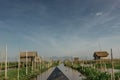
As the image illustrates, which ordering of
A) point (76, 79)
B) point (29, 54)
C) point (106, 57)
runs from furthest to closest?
point (106, 57)
point (29, 54)
point (76, 79)

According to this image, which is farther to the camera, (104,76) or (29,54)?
(29,54)

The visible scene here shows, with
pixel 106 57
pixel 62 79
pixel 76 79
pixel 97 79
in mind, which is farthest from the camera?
pixel 106 57

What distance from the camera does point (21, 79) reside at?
19.2m

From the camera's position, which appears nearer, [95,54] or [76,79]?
[76,79]

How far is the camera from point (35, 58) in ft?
190

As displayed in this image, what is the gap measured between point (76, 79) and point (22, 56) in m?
39.9

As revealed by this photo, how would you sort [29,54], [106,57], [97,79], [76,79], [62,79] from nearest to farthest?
[97,79], [62,79], [76,79], [29,54], [106,57]

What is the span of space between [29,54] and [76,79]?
38.5 meters

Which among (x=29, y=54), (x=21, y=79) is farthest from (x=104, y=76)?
(x=29, y=54)

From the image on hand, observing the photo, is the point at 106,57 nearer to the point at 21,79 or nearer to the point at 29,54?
the point at 29,54

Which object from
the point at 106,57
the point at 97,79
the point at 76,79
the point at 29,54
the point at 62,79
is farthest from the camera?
the point at 106,57

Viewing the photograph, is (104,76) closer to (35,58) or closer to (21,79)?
(21,79)

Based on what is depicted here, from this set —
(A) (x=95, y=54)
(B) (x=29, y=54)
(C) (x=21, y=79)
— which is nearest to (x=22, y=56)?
(B) (x=29, y=54)

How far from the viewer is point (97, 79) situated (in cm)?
1645
